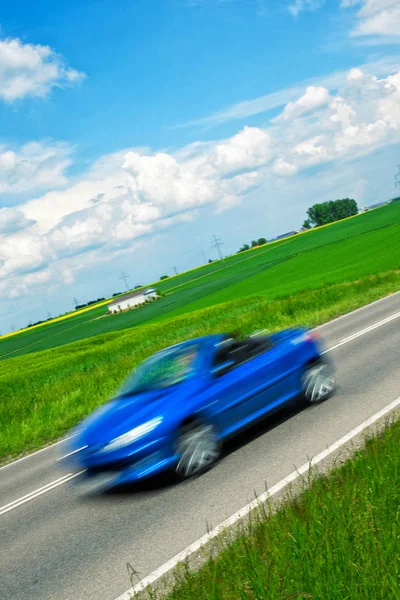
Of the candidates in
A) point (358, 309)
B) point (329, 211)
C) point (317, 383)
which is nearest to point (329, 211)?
point (329, 211)

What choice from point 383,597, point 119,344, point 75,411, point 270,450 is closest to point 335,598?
point 383,597

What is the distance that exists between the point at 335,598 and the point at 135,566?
233cm

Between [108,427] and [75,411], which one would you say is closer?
[108,427]

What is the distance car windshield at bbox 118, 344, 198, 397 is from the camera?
7.53m

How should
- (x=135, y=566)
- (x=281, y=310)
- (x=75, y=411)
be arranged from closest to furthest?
(x=135, y=566), (x=75, y=411), (x=281, y=310)

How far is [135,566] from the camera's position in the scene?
5062 mm

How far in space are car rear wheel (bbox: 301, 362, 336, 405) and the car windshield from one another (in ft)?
6.33

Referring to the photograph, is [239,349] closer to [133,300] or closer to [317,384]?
[317,384]

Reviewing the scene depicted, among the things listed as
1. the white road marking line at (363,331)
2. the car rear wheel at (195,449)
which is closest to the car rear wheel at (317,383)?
the car rear wheel at (195,449)

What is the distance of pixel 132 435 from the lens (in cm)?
675

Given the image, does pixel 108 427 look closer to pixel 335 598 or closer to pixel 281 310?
pixel 335 598

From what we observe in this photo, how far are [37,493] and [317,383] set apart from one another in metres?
4.28

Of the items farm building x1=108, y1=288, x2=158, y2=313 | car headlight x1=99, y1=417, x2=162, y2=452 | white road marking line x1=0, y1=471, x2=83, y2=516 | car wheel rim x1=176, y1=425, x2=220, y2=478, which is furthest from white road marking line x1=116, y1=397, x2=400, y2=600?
farm building x1=108, y1=288, x2=158, y2=313

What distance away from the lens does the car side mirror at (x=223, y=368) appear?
754cm
